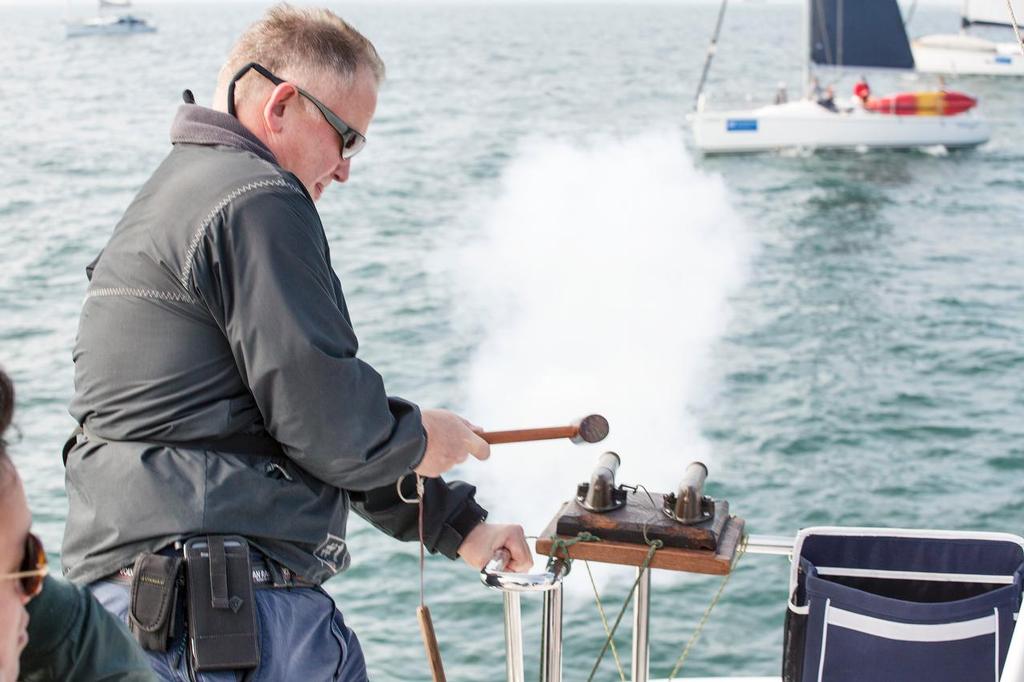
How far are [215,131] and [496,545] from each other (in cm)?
81

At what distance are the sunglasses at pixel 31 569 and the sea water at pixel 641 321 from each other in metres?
0.13

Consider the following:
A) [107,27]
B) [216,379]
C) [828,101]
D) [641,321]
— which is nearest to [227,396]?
[216,379]

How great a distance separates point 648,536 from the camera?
2.02 m

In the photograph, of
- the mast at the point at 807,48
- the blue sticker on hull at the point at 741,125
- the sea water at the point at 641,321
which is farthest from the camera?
the mast at the point at 807,48

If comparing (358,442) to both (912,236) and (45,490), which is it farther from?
(912,236)

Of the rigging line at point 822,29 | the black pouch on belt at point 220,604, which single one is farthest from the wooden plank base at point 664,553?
the rigging line at point 822,29

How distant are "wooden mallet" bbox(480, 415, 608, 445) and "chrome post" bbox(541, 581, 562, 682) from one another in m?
0.26

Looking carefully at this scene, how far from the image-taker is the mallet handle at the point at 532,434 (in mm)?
1979

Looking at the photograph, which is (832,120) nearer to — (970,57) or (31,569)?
(970,57)

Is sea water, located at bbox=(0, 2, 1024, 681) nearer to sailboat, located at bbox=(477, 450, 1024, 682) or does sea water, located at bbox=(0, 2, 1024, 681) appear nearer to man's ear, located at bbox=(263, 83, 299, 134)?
man's ear, located at bbox=(263, 83, 299, 134)

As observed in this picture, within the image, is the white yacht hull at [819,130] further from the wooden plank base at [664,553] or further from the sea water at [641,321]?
the wooden plank base at [664,553]

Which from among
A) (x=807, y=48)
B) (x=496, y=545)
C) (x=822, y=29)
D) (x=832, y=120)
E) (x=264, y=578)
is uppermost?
(x=264, y=578)

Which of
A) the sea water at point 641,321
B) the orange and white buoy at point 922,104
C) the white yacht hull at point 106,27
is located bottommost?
the white yacht hull at point 106,27

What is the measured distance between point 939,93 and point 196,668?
26.8m
